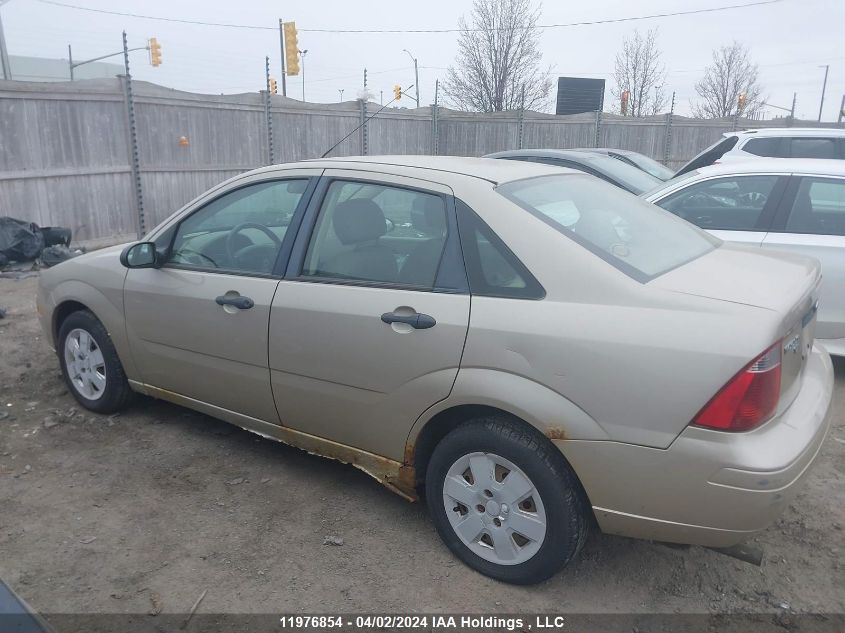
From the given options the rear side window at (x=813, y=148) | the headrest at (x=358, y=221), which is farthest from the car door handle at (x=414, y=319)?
the rear side window at (x=813, y=148)

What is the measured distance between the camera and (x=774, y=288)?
8.77 ft

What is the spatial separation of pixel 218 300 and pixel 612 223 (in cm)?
198

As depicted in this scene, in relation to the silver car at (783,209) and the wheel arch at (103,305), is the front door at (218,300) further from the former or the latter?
the silver car at (783,209)

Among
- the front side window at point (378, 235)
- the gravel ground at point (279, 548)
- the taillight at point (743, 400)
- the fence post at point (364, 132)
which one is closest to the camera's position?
the taillight at point (743, 400)

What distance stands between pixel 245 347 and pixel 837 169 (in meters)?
4.44

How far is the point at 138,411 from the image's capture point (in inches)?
179

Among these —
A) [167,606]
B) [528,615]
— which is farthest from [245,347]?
[528,615]

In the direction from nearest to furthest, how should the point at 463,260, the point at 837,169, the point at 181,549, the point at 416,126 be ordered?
the point at 463,260, the point at 181,549, the point at 837,169, the point at 416,126

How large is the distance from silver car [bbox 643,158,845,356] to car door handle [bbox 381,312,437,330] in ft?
11.2

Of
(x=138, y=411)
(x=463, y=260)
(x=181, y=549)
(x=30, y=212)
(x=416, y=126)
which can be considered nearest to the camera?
(x=463, y=260)

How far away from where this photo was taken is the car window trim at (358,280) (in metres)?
2.89

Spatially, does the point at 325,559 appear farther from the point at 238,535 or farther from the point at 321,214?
the point at 321,214

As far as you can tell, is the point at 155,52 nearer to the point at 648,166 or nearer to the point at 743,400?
the point at 648,166

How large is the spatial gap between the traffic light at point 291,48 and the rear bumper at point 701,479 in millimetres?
21695
